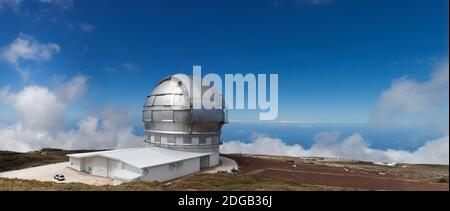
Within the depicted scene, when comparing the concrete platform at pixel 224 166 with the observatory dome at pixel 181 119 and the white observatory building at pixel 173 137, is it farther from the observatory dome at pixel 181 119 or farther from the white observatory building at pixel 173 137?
the observatory dome at pixel 181 119

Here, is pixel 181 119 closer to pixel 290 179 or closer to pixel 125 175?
pixel 125 175

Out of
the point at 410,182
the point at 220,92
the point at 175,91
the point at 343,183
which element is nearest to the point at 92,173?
the point at 175,91

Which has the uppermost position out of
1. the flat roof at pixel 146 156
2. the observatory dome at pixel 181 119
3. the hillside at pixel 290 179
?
the observatory dome at pixel 181 119

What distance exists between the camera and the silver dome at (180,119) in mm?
30938

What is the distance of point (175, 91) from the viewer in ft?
105

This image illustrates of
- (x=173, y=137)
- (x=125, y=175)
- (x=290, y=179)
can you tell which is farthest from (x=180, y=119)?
(x=290, y=179)

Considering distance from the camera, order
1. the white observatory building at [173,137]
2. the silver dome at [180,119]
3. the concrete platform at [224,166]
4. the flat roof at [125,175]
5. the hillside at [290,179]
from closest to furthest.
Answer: the hillside at [290,179], the flat roof at [125,175], the white observatory building at [173,137], the silver dome at [180,119], the concrete platform at [224,166]

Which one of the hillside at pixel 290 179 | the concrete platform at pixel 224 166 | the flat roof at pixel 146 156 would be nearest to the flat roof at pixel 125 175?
the flat roof at pixel 146 156

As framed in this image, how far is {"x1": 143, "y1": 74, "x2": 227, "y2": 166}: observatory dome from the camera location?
31.0 meters

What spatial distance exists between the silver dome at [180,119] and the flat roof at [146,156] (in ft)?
4.41

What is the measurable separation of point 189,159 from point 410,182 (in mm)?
19431

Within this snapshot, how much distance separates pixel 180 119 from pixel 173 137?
6.91ft
